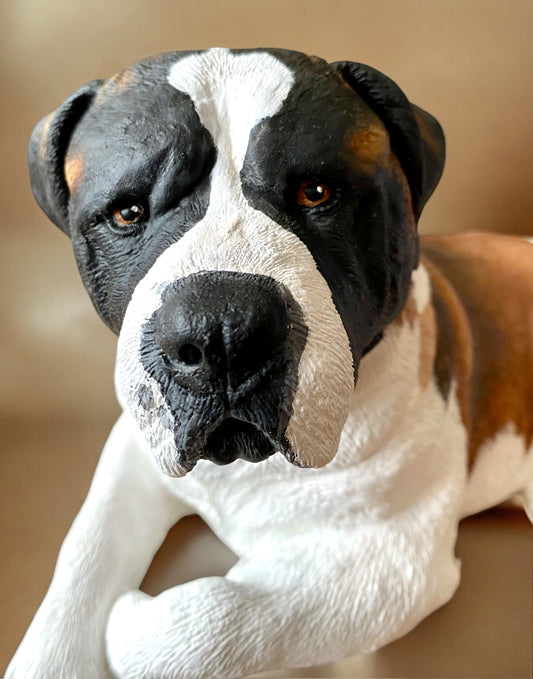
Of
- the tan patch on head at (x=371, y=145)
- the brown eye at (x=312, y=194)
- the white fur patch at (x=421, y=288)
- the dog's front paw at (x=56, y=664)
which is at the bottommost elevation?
the dog's front paw at (x=56, y=664)

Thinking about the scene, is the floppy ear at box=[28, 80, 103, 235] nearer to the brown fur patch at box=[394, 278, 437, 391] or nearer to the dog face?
the dog face

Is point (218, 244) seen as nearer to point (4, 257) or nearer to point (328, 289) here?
point (328, 289)

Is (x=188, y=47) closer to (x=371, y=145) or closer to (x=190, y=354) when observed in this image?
(x=371, y=145)

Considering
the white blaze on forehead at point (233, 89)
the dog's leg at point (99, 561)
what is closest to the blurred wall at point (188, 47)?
the dog's leg at point (99, 561)

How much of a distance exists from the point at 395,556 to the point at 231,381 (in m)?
0.28

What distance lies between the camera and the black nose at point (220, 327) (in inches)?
16.7

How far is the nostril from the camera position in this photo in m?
0.43

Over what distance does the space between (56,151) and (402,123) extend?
0.88 feet

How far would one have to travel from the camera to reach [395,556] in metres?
0.62

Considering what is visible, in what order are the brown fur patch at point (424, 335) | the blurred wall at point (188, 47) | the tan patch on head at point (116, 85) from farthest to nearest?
the blurred wall at point (188, 47) → the brown fur patch at point (424, 335) → the tan patch on head at point (116, 85)

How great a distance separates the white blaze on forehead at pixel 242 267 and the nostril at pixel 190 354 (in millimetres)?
29

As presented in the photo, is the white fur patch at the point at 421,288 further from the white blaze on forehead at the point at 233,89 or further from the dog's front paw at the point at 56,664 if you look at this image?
the dog's front paw at the point at 56,664

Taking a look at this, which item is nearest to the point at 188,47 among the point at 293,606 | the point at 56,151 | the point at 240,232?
the point at 56,151

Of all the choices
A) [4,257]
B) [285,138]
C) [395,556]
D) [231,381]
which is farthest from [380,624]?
[4,257]
